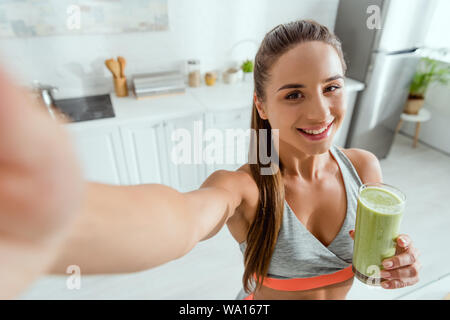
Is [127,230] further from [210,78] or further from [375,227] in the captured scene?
[210,78]

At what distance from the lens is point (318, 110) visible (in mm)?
606

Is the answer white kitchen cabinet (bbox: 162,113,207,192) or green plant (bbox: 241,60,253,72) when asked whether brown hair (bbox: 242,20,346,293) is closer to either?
white kitchen cabinet (bbox: 162,113,207,192)

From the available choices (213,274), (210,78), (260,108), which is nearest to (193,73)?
(210,78)

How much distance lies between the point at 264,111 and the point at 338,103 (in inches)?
7.3

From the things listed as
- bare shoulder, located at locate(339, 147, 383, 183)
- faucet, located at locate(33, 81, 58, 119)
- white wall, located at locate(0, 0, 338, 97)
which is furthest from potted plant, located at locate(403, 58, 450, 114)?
faucet, located at locate(33, 81, 58, 119)

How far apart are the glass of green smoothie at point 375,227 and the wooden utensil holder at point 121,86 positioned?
198cm

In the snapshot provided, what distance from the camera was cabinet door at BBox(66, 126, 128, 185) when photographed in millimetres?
1817

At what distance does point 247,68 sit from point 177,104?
78cm

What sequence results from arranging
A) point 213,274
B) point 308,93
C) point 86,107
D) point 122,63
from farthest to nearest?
point 122,63 → point 86,107 → point 213,274 → point 308,93

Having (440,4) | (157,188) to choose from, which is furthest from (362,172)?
(440,4)

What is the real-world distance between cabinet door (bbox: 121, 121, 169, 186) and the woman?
1312 millimetres

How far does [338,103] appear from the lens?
0.63 metres

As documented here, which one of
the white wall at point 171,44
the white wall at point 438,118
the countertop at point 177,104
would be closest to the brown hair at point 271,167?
the countertop at point 177,104

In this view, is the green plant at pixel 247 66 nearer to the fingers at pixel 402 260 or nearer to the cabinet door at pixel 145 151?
the cabinet door at pixel 145 151
